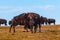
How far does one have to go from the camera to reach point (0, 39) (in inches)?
1025

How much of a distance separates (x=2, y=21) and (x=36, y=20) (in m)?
64.6

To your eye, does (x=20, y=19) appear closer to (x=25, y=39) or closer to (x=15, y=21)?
(x=15, y=21)

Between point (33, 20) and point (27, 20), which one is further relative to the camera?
point (27, 20)

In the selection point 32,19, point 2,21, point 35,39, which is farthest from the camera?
point 2,21

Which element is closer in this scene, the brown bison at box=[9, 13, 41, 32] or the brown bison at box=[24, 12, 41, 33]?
the brown bison at box=[24, 12, 41, 33]

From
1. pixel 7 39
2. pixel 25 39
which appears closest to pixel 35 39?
pixel 25 39

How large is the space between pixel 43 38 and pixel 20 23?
9540 millimetres

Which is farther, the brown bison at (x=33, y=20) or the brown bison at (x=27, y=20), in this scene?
the brown bison at (x=27, y=20)

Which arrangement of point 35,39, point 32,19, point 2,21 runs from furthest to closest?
1. point 2,21
2. point 32,19
3. point 35,39

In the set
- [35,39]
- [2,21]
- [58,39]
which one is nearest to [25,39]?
[35,39]

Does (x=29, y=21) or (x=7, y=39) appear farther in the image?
(x=29, y=21)

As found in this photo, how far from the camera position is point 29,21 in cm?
3434

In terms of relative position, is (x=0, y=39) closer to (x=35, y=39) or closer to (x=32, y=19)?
(x=35, y=39)

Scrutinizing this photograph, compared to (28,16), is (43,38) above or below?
below
